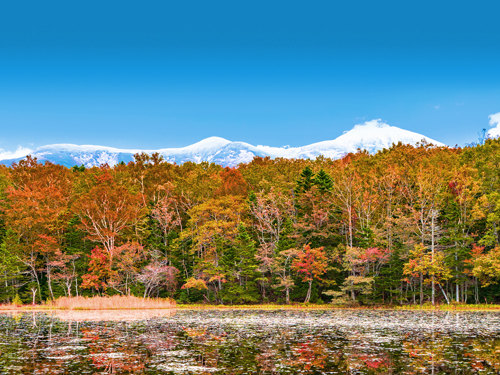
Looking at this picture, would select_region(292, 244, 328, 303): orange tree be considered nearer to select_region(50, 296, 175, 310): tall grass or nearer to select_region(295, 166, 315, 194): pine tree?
select_region(295, 166, 315, 194): pine tree

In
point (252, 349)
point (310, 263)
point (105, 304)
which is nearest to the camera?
point (252, 349)

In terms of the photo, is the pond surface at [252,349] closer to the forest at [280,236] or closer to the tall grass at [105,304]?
the tall grass at [105,304]

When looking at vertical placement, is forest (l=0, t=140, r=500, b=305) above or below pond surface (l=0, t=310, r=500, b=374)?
above

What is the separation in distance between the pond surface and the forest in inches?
1030

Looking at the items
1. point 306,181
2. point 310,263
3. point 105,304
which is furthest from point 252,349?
point 306,181

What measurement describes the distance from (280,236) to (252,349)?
43923 millimetres

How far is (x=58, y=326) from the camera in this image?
3428 cm

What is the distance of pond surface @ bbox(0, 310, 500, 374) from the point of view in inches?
715

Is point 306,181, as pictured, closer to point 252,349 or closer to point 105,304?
point 105,304

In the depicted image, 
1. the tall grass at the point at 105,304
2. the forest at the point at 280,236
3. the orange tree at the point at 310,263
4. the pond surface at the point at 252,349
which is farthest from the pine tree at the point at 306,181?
the pond surface at the point at 252,349

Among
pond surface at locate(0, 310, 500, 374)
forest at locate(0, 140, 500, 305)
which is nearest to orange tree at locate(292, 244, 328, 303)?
forest at locate(0, 140, 500, 305)

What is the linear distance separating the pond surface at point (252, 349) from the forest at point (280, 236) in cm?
2616

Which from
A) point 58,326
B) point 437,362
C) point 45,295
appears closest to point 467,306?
point 437,362

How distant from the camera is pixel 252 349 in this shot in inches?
902
